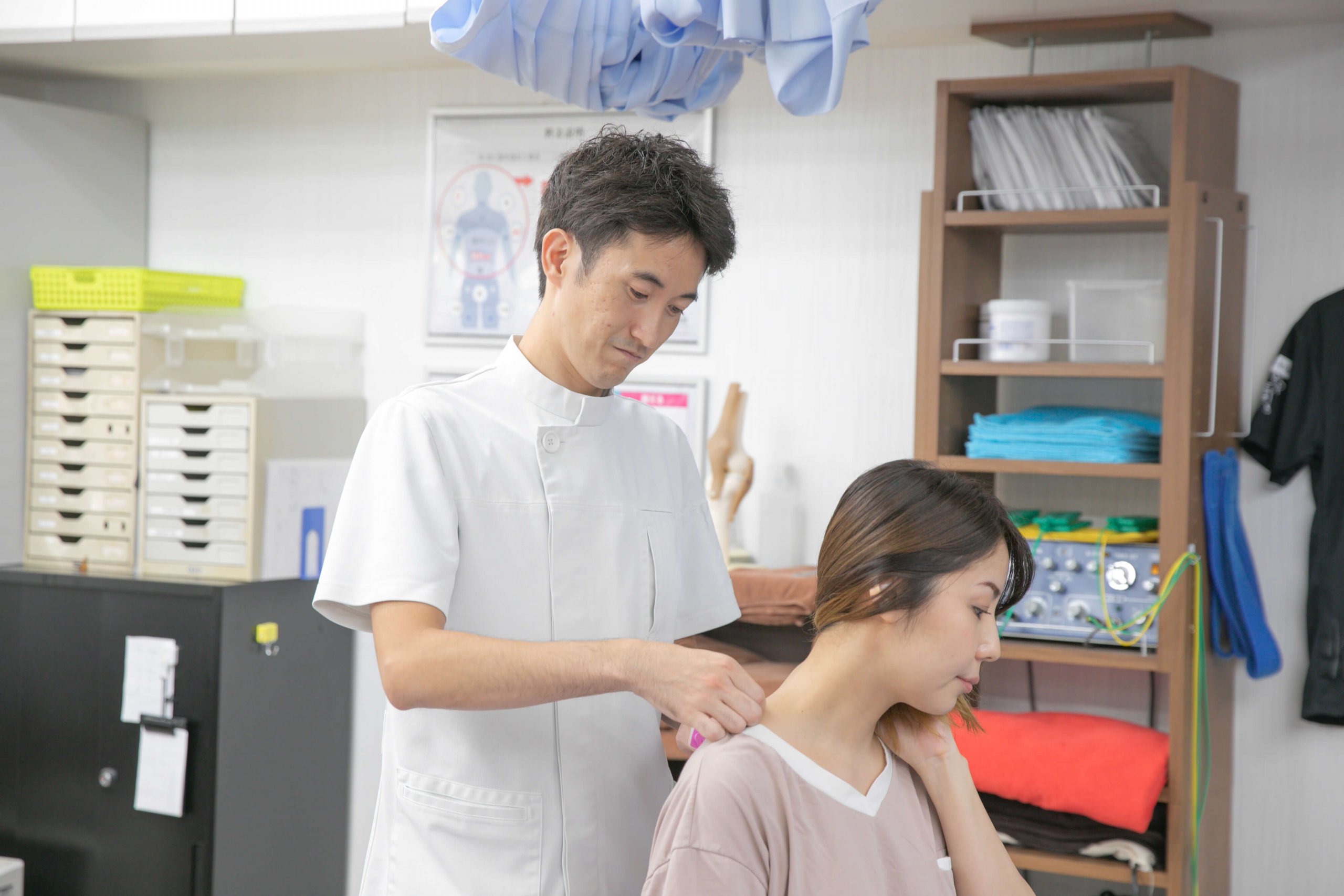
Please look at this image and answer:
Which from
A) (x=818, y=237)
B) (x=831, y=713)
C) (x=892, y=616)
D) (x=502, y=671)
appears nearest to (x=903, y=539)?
(x=892, y=616)

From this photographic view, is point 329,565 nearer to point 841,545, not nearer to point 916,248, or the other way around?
point 841,545

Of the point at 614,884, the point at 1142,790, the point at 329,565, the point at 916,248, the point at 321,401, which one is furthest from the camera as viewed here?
the point at 321,401

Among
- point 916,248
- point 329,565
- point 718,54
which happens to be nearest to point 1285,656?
point 916,248

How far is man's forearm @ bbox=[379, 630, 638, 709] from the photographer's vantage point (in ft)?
3.93

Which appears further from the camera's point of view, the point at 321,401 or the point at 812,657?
the point at 321,401

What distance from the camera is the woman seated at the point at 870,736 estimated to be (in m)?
1.27

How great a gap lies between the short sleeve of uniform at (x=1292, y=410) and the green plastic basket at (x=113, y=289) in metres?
2.47

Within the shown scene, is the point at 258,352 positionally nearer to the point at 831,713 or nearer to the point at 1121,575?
the point at 1121,575

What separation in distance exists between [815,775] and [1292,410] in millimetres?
1688

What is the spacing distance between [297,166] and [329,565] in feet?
7.74

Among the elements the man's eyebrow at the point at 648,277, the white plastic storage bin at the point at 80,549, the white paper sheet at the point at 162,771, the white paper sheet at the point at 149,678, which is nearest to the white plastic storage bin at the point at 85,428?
the white plastic storage bin at the point at 80,549

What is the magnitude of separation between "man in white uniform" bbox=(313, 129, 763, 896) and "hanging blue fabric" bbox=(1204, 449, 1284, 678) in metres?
1.41

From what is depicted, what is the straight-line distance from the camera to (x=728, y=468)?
289 cm

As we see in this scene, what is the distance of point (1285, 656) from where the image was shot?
2643 millimetres
